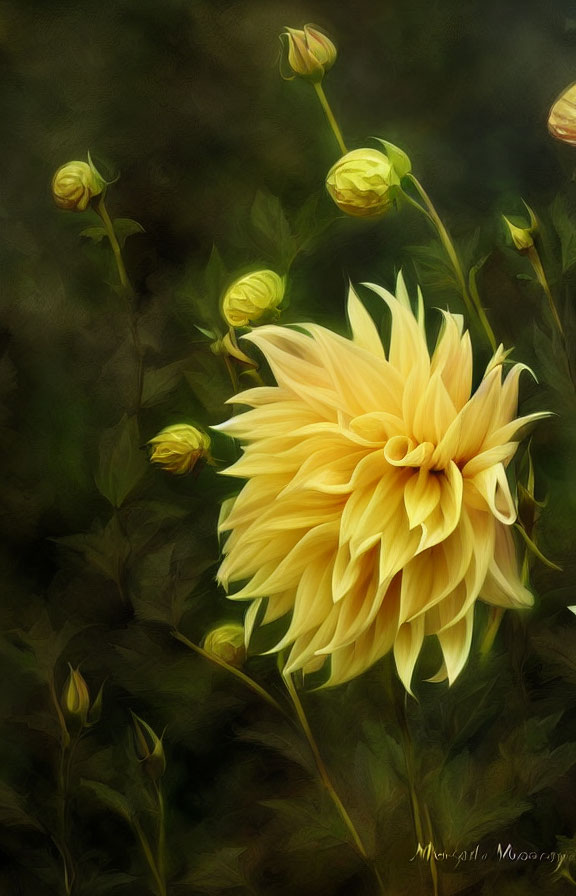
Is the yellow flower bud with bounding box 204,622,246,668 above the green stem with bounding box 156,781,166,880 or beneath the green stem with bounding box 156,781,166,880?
above

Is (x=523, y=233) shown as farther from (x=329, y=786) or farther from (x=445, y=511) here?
(x=329, y=786)

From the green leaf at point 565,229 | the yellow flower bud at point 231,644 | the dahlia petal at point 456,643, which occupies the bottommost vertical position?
the yellow flower bud at point 231,644

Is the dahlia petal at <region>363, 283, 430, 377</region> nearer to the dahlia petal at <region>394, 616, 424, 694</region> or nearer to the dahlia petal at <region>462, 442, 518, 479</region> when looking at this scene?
the dahlia petal at <region>462, 442, 518, 479</region>

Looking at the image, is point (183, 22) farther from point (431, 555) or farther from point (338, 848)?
point (338, 848)

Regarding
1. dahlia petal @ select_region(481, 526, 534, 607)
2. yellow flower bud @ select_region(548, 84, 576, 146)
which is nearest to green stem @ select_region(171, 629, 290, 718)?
dahlia petal @ select_region(481, 526, 534, 607)

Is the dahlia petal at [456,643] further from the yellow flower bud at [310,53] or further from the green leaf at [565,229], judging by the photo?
the yellow flower bud at [310,53]

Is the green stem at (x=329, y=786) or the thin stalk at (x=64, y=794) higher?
the green stem at (x=329, y=786)

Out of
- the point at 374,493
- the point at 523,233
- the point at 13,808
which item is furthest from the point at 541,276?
the point at 13,808

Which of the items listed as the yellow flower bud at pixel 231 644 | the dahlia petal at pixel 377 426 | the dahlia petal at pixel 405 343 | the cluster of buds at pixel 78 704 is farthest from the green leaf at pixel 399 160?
the cluster of buds at pixel 78 704
